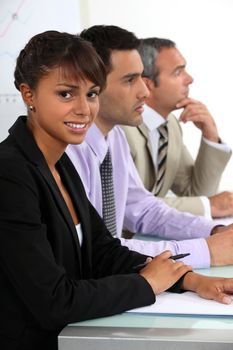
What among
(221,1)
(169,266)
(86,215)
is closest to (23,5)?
(221,1)

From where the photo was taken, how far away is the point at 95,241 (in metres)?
1.29

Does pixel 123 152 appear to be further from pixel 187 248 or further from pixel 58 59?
pixel 58 59

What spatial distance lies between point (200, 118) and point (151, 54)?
0.35m

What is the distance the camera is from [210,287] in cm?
107

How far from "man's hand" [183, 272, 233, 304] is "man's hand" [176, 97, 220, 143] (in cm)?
134

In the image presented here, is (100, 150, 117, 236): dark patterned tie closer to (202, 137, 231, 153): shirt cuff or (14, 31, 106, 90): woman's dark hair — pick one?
(14, 31, 106, 90): woman's dark hair

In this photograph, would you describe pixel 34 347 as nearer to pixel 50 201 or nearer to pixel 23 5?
pixel 50 201

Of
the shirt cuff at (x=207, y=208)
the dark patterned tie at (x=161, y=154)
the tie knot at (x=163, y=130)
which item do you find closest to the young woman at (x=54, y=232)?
the shirt cuff at (x=207, y=208)

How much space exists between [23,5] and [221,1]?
1172 mm

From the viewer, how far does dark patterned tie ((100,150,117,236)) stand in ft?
5.56

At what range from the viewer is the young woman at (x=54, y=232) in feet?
3.17

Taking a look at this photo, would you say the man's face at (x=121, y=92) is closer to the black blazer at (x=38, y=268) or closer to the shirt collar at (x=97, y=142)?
the shirt collar at (x=97, y=142)

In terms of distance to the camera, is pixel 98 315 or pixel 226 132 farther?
pixel 226 132

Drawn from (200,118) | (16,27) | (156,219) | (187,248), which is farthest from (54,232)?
(16,27)
